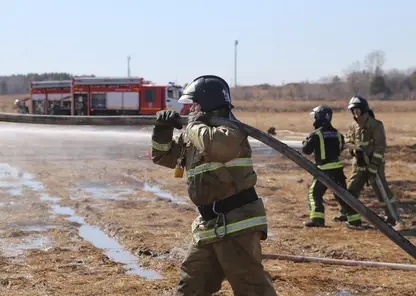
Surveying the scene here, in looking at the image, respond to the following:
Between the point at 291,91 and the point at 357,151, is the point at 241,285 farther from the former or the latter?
the point at 291,91

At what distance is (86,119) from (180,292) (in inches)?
59.6

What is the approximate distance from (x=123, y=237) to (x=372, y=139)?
3651 millimetres

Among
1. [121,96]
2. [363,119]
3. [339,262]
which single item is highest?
[363,119]

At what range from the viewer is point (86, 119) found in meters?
5.21

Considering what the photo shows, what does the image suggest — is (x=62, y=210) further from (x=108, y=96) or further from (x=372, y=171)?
(x=108, y=96)

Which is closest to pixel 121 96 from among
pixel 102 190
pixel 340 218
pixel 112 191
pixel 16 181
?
pixel 16 181

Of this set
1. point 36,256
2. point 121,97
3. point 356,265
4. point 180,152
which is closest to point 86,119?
point 180,152

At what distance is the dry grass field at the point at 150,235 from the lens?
6254 mm

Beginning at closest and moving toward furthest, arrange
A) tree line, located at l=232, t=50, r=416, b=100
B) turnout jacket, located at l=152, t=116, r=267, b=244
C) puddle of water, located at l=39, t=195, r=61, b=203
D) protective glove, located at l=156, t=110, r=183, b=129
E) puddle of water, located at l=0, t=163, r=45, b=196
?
turnout jacket, located at l=152, t=116, r=267, b=244
protective glove, located at l=156, t=110, r=183, b=129
puddle of water, located at l=39, t=195, r=61, b=203
puddle of water, located at l=0, t=163, r=45, b=196
tree line, located at l=232, t=50, r=416, b=100

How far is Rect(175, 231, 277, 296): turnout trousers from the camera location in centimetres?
435

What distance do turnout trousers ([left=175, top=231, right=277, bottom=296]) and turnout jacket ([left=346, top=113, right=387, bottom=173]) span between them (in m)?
5.33

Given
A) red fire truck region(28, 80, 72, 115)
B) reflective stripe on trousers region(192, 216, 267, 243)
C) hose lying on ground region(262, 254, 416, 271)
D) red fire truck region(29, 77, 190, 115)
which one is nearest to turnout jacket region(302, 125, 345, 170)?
hose lying on ground region(262, 254, 416, 271)

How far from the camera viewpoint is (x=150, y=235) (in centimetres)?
838

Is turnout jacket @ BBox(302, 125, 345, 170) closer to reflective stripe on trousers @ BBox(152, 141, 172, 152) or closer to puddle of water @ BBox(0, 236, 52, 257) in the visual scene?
puddle of water @ BBox(0, 236, 52, 257)
